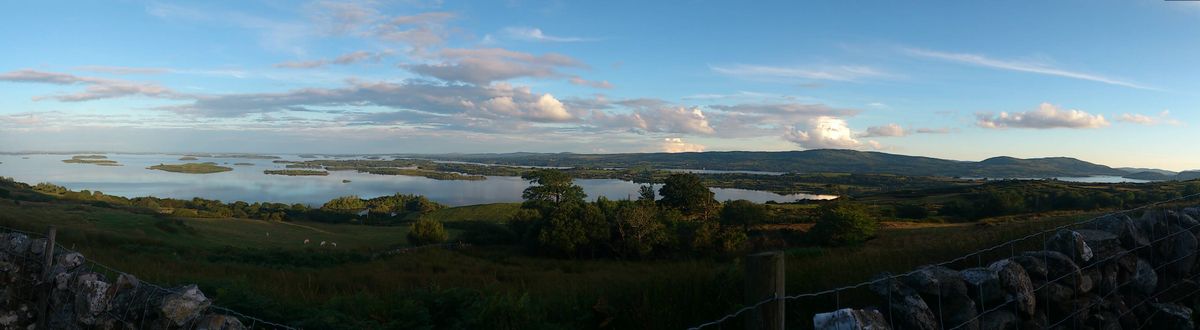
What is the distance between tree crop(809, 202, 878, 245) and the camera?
33.9 metres

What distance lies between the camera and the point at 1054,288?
189 inches

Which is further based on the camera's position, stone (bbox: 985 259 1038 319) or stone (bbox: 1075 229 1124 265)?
stone (bbox: 1075 229 1124 265)

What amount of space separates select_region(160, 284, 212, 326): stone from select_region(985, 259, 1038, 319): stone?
6.98 metres

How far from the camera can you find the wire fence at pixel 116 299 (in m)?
5.02

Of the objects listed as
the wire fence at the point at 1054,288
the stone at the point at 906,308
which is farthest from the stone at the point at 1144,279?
the stone at the point at 906,308

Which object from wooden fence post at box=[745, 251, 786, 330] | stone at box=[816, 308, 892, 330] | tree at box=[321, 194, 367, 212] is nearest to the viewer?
wooden fence post at box=[745, 251, 786, 330]

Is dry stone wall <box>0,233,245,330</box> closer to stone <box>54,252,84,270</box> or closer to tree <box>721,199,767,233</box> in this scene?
stone <box>54,252,84,270</box>

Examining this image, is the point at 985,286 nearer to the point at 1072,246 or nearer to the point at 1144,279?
the point at 1072,246

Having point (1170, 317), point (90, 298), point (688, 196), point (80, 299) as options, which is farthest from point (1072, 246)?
point (688, 196)

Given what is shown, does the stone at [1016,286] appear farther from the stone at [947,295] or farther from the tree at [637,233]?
the tree at [637,233]

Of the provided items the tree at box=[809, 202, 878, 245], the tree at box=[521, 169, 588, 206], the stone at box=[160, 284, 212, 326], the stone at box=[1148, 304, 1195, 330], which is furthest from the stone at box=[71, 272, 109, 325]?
the tree at box=[521, 169, 588, 206]

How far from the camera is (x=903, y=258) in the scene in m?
7.44

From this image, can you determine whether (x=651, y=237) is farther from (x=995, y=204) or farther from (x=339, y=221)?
(x=339, y=221)

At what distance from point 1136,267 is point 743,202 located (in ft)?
148
